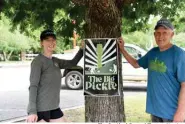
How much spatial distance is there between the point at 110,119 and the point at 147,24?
14.9 feet

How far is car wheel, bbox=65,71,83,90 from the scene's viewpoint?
13297 millimetres

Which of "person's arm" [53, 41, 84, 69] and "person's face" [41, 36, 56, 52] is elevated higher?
"person's face" [41, 36, 56, 52]

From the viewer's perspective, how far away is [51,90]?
3996 mm

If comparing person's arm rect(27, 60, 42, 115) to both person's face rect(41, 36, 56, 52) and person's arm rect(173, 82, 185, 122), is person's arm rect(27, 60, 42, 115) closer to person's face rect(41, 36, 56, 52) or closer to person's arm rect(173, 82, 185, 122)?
person's face rect(41, 36, 56, 52)

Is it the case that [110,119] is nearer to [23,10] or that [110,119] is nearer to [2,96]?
[23,10]

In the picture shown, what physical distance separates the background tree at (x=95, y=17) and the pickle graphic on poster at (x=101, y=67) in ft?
0.58

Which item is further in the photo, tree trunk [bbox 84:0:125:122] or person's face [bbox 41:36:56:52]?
tree trunk [bbox 84:0:125:122]

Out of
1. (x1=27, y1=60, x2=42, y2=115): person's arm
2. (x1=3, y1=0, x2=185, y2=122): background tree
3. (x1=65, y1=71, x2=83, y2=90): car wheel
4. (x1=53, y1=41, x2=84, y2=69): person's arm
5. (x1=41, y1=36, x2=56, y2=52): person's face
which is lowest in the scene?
(x1=65, y1=71, x2=83, y2=90): car wheel

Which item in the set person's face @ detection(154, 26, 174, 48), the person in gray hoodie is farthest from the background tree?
person's face @ detection(154, 26, 174, 48)

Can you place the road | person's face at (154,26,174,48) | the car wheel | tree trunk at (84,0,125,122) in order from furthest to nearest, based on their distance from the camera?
1. the car wheel
2. the road
3. tree trunk at (84,0,125,122)
4. person's face at (154,26,174,48)

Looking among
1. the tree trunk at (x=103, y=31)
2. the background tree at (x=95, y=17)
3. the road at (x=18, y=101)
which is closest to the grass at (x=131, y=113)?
the road at (x=18, y=101)

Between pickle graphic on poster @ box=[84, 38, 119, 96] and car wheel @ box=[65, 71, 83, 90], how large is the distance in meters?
9.16

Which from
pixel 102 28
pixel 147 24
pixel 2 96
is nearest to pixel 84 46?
pixel 102 28

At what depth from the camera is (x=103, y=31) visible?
166 inches
